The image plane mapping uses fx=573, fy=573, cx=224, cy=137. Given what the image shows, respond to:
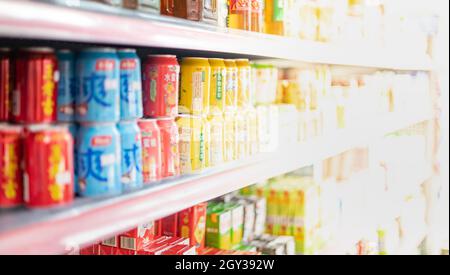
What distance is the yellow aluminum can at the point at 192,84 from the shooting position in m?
1.53

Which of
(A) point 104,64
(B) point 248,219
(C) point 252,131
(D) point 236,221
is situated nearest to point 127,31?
(A) point 104,64

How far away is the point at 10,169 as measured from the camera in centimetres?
100

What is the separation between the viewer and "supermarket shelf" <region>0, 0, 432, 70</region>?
0.84 meters

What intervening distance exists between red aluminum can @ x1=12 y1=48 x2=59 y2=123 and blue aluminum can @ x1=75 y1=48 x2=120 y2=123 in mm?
79

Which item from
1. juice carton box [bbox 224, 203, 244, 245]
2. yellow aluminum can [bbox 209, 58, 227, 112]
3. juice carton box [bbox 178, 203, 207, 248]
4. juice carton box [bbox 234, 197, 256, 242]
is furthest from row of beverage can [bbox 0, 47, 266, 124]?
juice carton box [bbox 234, 197, 256, 242]

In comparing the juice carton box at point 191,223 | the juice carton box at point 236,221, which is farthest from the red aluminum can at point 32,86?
the juice carton box at point 236,221

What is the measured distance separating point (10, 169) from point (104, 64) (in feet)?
0.89

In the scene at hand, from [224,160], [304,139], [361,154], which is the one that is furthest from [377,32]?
[224,160]

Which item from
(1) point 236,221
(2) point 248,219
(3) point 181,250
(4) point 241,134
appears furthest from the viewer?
(2) point 248,219

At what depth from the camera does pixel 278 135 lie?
75.0 inches

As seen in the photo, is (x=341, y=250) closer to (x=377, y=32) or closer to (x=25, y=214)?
(x=377, y=32)

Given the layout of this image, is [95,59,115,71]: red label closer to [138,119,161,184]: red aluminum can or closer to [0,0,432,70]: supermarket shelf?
[0,0,432,70]: supermarket shelf

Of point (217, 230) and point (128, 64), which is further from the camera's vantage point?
point (217, 230)

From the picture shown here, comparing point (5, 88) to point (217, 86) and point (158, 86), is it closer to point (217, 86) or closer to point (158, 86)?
point (158, 86)
